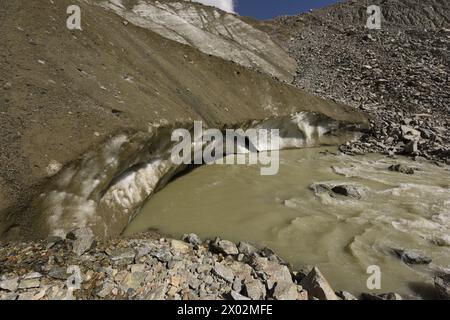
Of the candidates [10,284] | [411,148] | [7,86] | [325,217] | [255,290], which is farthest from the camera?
[411,148]

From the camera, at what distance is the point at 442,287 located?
4.19m

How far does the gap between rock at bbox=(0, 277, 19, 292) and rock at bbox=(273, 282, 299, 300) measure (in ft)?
8.62

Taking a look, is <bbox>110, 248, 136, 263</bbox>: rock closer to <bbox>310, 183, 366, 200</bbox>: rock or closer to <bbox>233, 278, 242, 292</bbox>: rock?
<bbox>233, 278, 242, 292</bbox>: rock

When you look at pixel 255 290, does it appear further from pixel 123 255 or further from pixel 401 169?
pixel 401 169

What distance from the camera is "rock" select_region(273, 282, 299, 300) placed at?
368 centimetres

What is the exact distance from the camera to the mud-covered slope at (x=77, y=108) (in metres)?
4.48

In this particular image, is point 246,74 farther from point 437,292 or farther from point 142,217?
point 437,292

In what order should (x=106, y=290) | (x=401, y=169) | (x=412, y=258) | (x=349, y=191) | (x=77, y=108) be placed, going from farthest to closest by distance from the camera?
(x=401, y=169)
(x=349, y=191)
(x=77, y=108)
(x=412, y=258)
(x=106, y=290)

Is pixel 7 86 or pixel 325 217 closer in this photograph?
pixel 7 86

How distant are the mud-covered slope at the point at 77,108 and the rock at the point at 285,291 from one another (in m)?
3.01

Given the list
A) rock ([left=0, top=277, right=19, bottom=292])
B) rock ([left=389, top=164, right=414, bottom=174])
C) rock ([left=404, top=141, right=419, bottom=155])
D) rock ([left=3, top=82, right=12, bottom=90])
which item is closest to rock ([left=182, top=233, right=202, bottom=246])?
rock ([left=0, top=277, right=19, bottom=292])

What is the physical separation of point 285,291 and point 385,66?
21798 millimetres

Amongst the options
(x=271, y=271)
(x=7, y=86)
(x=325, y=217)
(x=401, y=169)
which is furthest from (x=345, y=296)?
(x=401, y=169)
